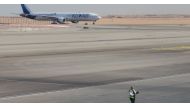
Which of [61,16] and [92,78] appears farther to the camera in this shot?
[61,16]

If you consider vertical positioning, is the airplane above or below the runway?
above

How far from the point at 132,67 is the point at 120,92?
11042 millimetres

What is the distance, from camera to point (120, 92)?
21.3 m

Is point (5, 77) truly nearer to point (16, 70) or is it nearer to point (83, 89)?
point (16, 70)

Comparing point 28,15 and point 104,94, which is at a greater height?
point 28,15

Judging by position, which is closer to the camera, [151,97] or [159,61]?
[151,97]

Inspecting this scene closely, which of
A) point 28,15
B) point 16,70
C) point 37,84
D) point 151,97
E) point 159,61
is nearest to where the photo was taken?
point 151,97

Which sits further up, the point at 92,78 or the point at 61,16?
the point at 61,16

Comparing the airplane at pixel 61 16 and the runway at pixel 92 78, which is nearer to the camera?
the runway at pixel 92 78

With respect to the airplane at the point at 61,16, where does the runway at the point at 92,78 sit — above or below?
below

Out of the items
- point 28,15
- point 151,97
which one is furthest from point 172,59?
point 28,15

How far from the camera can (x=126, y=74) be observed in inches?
1118

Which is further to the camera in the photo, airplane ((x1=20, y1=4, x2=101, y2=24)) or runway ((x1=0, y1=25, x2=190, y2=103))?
airplane ((x1=20, y1=4, x2=101, y2=24))

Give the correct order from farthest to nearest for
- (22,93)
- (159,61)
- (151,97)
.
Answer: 1. (159,61)
2. (22,93)
3. (151,97)
